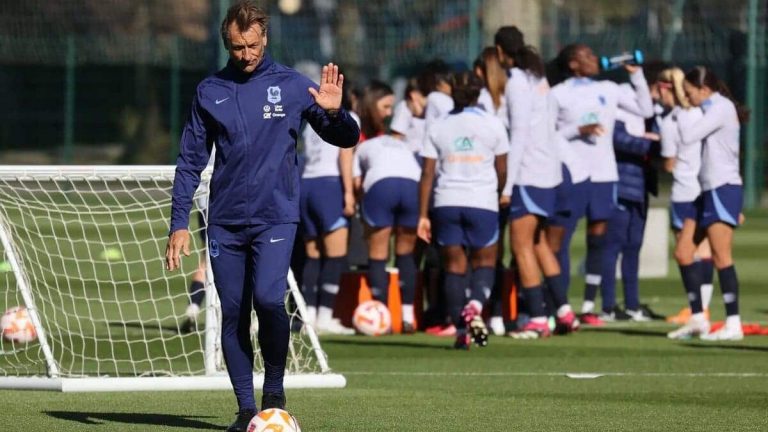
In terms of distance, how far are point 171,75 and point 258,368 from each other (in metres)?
22.3

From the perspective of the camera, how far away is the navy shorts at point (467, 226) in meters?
11.9

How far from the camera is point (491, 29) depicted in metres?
24.0

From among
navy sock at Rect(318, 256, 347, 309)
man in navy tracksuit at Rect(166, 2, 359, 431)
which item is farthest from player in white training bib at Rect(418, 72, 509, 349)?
man in navy tracksuit at Rect(166, 2, 359, 431)

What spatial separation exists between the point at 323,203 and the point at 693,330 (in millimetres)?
2874

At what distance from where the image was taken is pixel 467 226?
12.0 meters

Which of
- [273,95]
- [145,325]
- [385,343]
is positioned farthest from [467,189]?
[273,95]

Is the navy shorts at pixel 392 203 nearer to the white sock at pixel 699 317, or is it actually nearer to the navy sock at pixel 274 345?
the white sock at pixel 699 317

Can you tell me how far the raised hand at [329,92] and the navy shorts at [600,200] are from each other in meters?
6.10

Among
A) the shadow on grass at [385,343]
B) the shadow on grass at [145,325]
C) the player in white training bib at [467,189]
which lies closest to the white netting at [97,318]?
the shadow on grass at [145,325]

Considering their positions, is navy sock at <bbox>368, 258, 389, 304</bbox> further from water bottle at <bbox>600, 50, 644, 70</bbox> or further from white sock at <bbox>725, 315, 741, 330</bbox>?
white sock at <bbox>725, 315, 741, 330</bbox>

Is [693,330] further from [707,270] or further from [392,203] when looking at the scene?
[392,203]

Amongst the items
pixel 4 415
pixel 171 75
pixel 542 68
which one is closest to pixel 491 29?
pixel 171 75

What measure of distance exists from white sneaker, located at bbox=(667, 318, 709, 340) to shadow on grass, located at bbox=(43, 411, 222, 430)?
4.99m

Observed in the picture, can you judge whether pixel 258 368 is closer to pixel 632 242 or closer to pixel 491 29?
pixel 632 242
